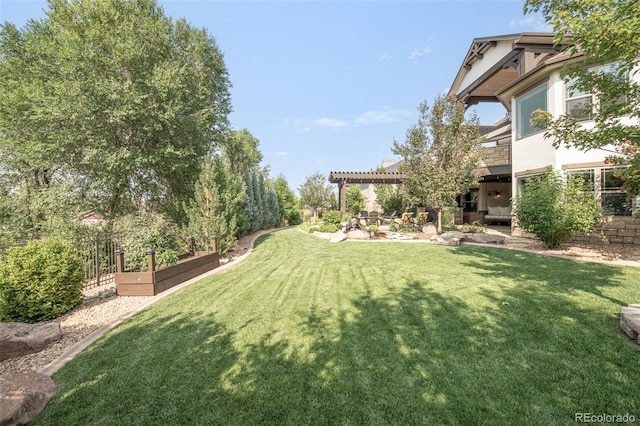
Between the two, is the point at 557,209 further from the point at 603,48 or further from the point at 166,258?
the point at 166,258

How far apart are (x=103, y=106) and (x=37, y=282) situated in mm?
7306

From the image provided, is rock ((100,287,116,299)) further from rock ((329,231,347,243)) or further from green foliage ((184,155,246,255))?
rock ((329,231,347,243))

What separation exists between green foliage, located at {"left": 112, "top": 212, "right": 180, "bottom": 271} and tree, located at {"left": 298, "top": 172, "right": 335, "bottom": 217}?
20.4 m

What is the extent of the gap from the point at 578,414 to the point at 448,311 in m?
1.95

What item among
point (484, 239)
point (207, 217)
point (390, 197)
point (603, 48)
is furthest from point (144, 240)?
point (390, 197)

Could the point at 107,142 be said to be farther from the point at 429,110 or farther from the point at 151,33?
the point at 429,110

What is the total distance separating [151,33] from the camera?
33.6 feet

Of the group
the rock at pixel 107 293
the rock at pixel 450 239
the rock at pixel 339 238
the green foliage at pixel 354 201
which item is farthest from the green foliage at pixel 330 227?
the rock at pixel 107 293

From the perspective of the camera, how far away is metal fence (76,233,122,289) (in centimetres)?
653

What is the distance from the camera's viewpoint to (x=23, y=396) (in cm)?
227

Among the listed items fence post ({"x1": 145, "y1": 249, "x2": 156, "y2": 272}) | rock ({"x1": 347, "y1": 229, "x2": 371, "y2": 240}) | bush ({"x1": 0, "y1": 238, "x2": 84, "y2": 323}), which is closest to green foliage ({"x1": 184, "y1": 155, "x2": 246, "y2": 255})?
fence post ({"x1": 145, "y1": 249, "x2": 156, "y2": 272})

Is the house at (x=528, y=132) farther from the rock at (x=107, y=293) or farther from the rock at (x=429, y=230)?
the rock at (x=107, y=293)

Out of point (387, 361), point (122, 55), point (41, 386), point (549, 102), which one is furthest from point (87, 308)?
point (549, 102)

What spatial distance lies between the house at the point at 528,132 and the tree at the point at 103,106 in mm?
11800
